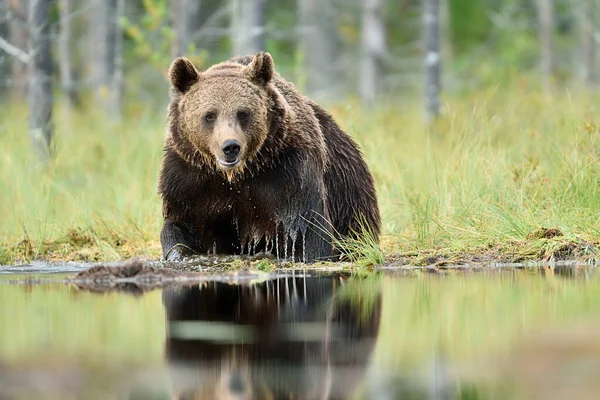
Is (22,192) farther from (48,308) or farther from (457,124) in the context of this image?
(457,124)

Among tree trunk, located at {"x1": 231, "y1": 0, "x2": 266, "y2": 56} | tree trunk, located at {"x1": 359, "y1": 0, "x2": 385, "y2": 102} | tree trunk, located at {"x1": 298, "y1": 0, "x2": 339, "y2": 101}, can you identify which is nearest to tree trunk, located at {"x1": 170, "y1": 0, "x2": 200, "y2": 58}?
tree trunk, located at {"x1": 231, "y1": 0, "x2": 266, "y2": 56}

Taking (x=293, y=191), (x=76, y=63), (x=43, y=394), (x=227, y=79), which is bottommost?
(x=43, y=394)

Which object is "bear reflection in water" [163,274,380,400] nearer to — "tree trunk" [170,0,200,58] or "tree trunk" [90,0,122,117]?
"tree trunk" [170,0,200,58]

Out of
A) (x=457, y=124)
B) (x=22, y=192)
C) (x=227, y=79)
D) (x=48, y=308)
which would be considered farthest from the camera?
(x=457, y=124)

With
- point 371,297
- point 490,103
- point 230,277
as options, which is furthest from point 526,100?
point 371,297

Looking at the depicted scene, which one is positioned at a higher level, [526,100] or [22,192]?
[526,100]

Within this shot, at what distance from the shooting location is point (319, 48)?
30.4m

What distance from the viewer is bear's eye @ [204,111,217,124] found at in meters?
8.71

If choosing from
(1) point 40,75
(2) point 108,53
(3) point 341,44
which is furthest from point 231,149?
(3) point 341,44

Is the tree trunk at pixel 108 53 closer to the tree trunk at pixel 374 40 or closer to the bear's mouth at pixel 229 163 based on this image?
the tree trunk at pixel 374 40

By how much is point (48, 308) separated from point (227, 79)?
116 inches

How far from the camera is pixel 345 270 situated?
8.63 meters

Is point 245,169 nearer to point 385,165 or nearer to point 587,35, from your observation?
point 385,165

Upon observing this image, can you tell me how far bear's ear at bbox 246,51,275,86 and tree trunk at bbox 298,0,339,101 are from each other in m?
18.9
